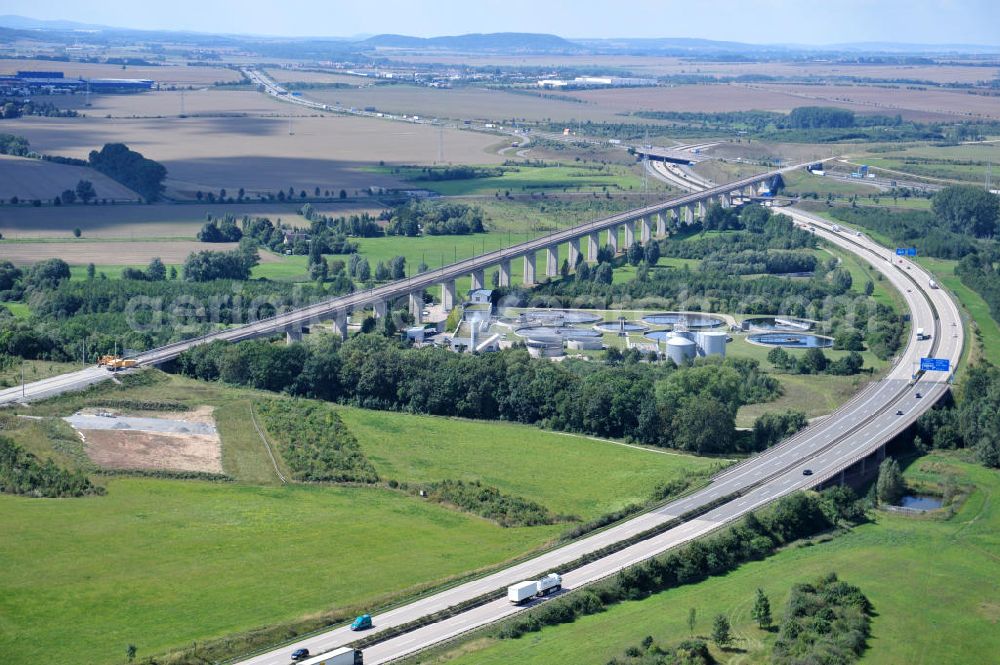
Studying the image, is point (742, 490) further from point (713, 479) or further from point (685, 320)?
point (685, 320)

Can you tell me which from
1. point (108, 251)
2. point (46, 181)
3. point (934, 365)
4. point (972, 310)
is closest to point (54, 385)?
point (108, 251)

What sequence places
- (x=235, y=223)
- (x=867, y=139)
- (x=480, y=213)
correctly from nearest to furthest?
(x=235, y=223)
(x=480, y=213)
(x=867, y=139)

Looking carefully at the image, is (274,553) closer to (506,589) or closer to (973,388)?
(506,589)

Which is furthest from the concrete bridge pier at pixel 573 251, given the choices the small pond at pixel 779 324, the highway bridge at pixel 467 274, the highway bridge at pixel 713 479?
the small pond at pixel 779 324

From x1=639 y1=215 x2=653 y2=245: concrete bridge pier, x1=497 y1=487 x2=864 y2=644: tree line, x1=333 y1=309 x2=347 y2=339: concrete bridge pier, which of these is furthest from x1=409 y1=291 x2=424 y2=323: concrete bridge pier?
x1=497 y1=487 x2=864 y2=644: tree line

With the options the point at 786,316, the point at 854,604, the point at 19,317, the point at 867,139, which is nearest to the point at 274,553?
the point at 854,604

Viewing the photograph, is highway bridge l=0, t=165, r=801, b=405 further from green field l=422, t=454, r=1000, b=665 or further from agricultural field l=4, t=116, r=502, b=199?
green field l=422, t=454, r=1000, b=665
